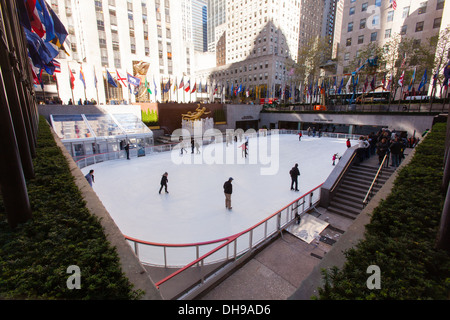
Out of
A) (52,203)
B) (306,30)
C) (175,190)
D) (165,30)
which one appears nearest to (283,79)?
(306,30)

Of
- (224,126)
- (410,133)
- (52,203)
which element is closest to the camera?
(52,203)

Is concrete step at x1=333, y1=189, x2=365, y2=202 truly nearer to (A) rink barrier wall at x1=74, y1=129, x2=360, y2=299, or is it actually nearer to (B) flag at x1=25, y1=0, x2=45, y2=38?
(A) rink barrier wall at x1=74, y1=129, x2=360, y2=299

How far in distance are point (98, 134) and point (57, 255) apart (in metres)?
21.9

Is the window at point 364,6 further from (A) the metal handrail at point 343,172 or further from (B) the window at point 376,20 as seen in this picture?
(A) the metal handrail at point 343,172

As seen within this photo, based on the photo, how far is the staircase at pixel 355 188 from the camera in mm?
10219

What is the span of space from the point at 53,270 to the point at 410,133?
120ft

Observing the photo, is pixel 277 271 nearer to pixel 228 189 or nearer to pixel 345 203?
pixel 228 189

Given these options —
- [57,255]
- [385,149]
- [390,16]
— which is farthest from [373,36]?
[57,255]

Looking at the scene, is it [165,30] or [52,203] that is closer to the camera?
[52,203]

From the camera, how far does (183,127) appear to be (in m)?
34.0

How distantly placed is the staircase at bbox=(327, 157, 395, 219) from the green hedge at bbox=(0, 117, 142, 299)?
9887 mm

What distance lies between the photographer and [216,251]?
492cm
